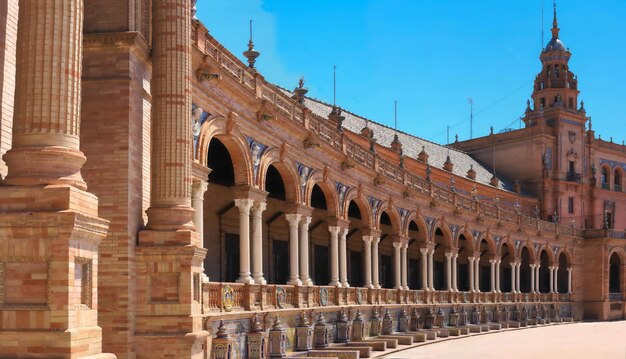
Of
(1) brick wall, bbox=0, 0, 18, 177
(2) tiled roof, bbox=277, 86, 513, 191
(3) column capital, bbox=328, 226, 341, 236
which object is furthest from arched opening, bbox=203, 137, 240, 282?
(2) tiled roof, bbox=277, 86, 513, 191

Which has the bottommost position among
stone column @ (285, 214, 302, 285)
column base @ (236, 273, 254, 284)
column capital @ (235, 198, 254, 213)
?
column base @ (236, 273, 254, 284)

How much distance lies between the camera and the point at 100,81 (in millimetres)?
17266

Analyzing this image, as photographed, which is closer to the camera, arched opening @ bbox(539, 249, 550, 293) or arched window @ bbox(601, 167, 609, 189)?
arched opening @ bbox(539, 249, 550, 293)

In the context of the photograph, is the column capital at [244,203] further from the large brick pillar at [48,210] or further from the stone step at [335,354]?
the large brick pillar at [48,210]

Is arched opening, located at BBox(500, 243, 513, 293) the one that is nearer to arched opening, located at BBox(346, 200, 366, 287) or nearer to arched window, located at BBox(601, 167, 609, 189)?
arched window, located at BBox(601, 167, 609, 189)

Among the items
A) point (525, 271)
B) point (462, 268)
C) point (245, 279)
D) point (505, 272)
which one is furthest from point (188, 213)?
point (525, 271)

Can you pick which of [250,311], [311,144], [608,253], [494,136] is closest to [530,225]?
[608,253]

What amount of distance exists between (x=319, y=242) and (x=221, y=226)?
26.7 ft

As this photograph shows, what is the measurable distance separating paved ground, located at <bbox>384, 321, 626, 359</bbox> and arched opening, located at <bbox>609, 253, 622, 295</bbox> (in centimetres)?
3321

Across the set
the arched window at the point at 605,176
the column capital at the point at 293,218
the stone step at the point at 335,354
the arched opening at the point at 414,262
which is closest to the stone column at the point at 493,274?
the arched opening at the point at 414,262

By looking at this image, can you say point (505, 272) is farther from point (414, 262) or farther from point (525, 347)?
point (525, 347)

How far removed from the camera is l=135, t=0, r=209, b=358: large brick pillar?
17.1m

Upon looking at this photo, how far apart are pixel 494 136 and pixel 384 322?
4901 cm

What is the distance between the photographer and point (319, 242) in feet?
129
